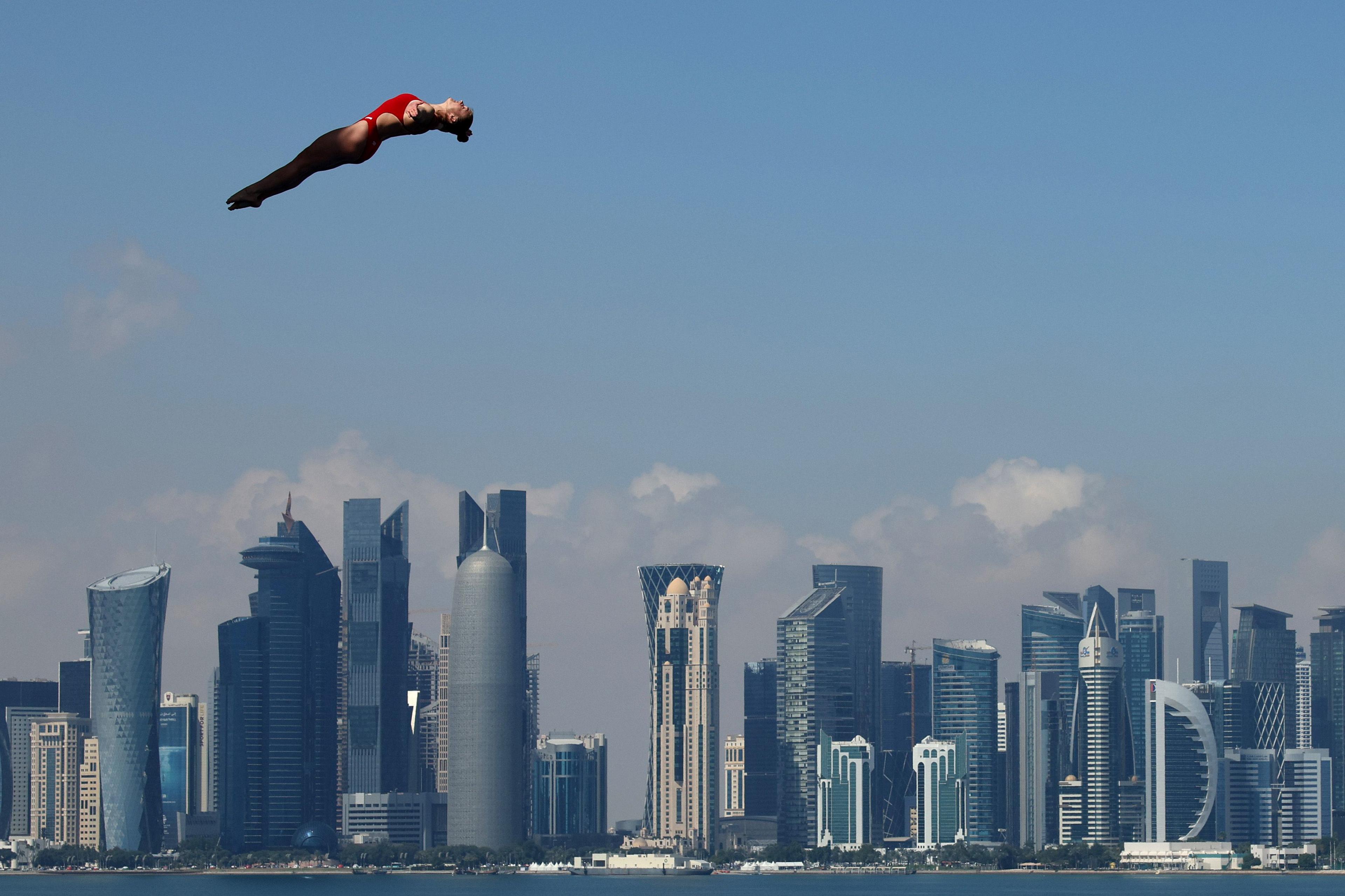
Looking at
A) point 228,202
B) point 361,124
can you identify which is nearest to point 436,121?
point 361,124

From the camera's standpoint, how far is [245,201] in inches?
624

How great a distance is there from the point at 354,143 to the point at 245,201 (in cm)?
88

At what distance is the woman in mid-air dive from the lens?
51.8ft

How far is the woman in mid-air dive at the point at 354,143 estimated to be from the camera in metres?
15.8

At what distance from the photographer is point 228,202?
631 inches

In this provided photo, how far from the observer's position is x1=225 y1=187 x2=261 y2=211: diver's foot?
15812mm

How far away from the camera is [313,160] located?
15.9 meters

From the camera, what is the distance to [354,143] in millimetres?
15836

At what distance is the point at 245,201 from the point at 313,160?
0.56 metres

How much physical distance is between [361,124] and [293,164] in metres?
0.56

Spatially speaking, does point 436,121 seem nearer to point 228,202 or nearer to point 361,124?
point 361,124

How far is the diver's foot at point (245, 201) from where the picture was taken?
1581 cm

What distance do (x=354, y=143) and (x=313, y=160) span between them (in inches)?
12.6

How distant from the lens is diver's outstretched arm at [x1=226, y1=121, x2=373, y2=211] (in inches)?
621
